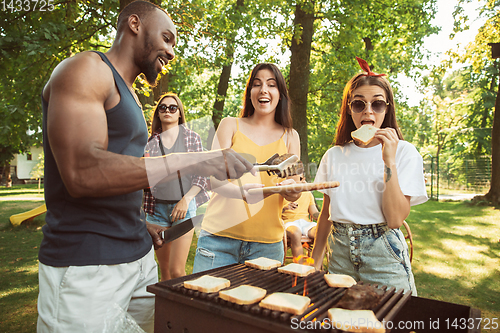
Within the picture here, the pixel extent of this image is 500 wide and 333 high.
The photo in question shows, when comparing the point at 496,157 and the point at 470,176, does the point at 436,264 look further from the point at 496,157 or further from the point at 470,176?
the point at 470,176

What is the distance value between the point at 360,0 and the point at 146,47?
352 inches

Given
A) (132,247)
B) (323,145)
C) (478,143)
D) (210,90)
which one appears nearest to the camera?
(132,247)

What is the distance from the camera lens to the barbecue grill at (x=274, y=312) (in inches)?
56.5

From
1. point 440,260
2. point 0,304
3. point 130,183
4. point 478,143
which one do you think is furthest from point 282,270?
point 478,143

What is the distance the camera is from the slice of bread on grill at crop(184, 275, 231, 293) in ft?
5.65

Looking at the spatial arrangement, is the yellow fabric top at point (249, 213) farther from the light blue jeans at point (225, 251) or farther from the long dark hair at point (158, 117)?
the long dark hair at point (158, 117)

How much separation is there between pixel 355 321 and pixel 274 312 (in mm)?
358

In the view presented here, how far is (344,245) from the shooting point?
2295 mm

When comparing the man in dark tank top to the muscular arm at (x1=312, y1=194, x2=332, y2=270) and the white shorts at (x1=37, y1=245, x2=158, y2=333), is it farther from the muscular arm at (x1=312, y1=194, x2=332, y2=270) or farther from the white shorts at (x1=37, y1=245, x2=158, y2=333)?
the muscular arm at (x1=312, y1=194, x2=332, y2=270)

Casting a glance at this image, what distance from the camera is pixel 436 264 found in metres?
6.37

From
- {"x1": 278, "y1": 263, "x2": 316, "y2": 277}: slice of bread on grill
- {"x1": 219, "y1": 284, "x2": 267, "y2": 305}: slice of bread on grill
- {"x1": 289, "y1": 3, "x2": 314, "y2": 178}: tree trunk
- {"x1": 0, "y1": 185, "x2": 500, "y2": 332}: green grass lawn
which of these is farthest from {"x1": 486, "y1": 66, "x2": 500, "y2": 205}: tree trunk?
{"x1": 219, "y1": 284, "x2": 267, "y2": 305}: slice of bread on grill

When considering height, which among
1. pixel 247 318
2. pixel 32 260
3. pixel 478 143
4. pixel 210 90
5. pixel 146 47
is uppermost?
pixel 210 90

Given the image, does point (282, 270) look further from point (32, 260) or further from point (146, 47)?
point (32, 260)

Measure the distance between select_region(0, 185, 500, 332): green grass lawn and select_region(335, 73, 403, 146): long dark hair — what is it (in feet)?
11.3
